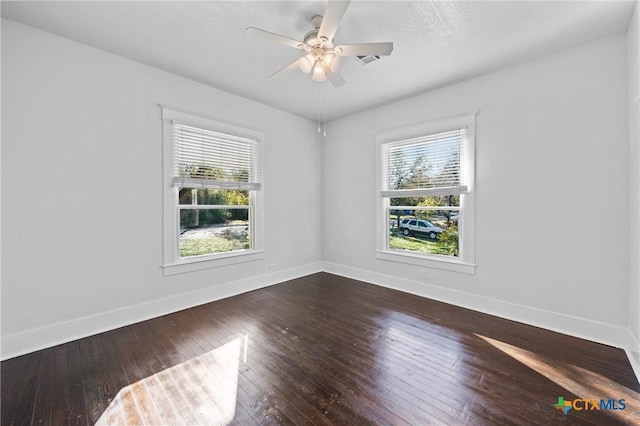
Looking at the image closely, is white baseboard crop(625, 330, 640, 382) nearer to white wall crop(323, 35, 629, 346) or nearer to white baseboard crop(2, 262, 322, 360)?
white wall crop(323, 35, 629, 346)

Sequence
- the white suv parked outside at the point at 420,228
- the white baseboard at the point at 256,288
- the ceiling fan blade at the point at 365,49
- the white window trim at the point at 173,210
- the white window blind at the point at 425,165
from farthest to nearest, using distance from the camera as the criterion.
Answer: the white suv parked outside at the point at 420,228
the white window blind at the point at 425,165
the white window trim at the point at 173,210
the white baseboard at the point at 256,288
the ceiling fan blade at the point at 365,49

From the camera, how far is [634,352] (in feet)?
7.44

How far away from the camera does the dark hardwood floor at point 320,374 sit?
5.66ft

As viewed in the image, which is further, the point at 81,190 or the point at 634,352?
the point at 81,190

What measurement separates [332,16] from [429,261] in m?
3.23

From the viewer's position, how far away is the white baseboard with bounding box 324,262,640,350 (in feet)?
8.50

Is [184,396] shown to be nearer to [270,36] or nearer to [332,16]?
[270,36]

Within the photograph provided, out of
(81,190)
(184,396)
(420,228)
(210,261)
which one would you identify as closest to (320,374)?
(184,396)

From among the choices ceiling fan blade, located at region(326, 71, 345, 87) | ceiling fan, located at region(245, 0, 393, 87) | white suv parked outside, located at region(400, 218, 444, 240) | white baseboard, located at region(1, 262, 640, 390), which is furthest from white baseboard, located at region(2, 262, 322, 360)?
ceiling fan blade, located at region(326, 71, 345, 87)

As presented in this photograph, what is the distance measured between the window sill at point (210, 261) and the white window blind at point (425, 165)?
2322mm

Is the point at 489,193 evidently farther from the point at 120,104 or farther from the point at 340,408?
the point at 120,104

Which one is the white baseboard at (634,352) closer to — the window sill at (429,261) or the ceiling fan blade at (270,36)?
the window sill at (429,261)

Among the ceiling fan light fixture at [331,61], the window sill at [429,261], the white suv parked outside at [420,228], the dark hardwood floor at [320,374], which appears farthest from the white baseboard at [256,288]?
the ceiling fan light fixture at [331,61]

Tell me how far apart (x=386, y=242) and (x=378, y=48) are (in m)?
3.01
